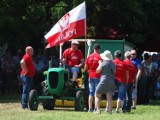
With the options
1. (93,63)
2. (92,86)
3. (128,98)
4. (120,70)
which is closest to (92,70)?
(93,63)

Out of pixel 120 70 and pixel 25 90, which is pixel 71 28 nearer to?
pixel 25 90

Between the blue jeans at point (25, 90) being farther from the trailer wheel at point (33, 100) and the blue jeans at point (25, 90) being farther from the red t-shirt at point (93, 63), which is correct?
the red t-shirt at point (93, 63)

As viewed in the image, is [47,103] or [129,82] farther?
[47,103]

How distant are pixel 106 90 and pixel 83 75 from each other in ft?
8.98

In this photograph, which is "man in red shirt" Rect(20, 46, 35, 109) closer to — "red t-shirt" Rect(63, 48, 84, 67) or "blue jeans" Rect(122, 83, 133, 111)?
"red t-shirt" Rect(63, 48, 84, 67)

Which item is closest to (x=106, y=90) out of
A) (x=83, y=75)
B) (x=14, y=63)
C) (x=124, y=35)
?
(x=83, y=75)

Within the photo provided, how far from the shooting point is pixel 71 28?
18.9 m

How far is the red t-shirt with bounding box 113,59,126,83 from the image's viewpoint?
1694 cm

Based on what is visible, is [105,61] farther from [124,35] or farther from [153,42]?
[153,42]

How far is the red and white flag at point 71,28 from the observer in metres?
18.8

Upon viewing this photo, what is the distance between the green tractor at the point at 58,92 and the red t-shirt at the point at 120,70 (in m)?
1.28

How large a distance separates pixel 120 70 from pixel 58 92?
211 centimetres

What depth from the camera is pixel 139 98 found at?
21.6 m

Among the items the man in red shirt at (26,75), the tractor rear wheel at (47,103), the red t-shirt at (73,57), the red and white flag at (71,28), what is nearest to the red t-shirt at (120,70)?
the red t-shirt at (73,57)
